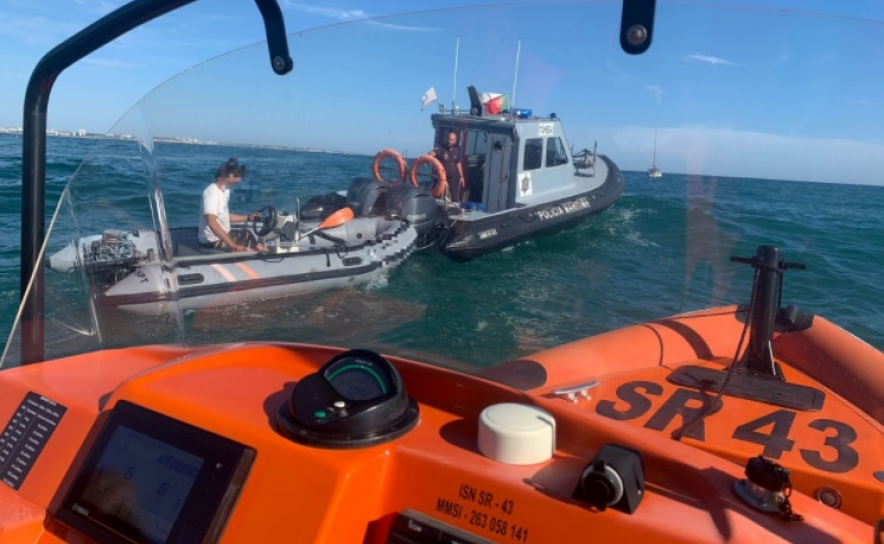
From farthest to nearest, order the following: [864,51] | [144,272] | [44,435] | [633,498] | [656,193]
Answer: [656,193] < [144,272] < [44,435] < [864,51] < [633,498]

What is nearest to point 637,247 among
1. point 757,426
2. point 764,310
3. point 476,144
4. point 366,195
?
point 764,310

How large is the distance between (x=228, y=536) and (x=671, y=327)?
1.92 m

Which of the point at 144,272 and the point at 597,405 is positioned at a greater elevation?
the point at 144,272

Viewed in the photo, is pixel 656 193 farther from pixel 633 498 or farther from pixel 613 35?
pixel 633 498

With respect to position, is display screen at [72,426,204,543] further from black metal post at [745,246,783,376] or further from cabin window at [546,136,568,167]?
cabin window at [546,136,568,167]

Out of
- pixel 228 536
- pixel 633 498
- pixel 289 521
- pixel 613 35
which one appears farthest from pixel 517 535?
pixel 613 35

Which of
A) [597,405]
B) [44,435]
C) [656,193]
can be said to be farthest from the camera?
[597,405]

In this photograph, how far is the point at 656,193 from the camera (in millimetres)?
2072

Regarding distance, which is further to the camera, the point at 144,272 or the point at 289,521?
the point at 144,272

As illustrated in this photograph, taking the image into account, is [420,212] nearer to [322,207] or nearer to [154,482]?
[322,207]

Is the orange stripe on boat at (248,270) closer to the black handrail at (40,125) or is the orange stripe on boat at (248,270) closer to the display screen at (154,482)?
the black handrail at (40,125)

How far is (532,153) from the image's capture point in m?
12.3

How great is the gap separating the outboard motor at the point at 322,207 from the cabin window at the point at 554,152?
8325mm

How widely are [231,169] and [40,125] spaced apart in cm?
68
